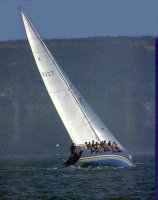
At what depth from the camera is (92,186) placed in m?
47.5

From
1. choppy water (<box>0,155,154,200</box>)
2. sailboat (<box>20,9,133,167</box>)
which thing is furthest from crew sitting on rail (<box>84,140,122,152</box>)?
choppy water (<box>0,155,154,200</box>)

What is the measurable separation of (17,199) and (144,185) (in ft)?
36.7

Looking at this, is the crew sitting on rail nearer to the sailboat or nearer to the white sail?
the sailboat

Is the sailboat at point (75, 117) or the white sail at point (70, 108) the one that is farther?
the white sail at point (70, 108)

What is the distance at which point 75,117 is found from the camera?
6444cm

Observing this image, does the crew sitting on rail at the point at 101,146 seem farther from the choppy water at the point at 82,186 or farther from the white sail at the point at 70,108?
the white sail at the point at 70,108

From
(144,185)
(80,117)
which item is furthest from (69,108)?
(144,185)

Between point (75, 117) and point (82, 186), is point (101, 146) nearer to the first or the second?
point (75, 117)

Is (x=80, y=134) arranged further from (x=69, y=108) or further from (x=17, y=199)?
(x=17, y=199)

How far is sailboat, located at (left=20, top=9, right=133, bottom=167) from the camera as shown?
62.8 m

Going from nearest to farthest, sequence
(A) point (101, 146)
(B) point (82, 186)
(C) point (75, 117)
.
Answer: (B) point (82, 186) < (A) point (101, 146) < (C) point (75, 117)

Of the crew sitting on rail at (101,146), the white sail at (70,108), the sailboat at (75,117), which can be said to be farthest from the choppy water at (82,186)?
the white sail at (70,108)

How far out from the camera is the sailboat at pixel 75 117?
62812 mm

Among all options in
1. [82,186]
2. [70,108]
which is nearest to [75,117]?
[70,108]
